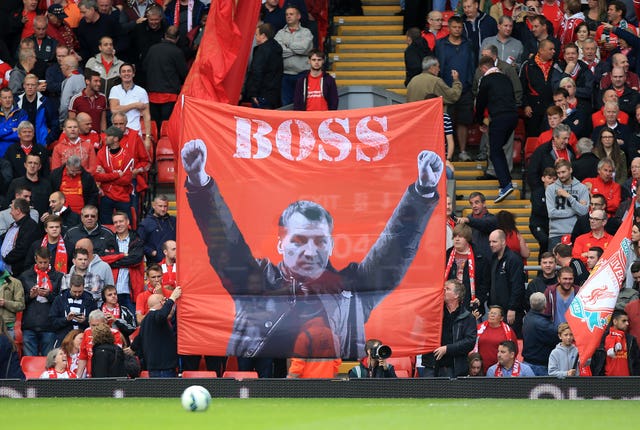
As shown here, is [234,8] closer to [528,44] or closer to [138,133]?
[138,133]

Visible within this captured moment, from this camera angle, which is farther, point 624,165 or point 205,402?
point 624,165

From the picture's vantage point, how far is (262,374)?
54.9 feet

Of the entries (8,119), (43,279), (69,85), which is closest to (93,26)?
(69,85)

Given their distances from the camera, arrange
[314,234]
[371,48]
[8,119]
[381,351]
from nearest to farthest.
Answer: [381,351], [314,234], [8,119], [371,48]

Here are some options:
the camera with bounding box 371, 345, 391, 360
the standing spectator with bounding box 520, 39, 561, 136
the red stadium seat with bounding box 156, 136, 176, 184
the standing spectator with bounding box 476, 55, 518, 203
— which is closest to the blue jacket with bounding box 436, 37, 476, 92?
the standing spectator with bounding box 520, 39, 561, 136

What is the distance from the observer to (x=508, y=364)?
16.0m

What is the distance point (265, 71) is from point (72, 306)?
5.70 meters

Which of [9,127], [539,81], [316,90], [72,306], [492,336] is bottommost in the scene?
[492,336]

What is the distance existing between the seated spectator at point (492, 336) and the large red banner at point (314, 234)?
4.40 ft

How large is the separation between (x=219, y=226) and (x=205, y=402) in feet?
10.0

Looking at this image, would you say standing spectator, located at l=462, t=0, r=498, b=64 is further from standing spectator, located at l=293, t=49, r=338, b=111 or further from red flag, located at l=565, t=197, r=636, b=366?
red flag, located at l=565, t=197, r=636, b=366

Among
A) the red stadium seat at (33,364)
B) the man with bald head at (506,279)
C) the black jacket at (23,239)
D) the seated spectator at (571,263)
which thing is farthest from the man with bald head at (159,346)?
the seated spectator at (571,263)

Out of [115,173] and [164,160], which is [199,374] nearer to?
[115,173]

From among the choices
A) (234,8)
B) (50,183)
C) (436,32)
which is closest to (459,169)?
(436,32)
